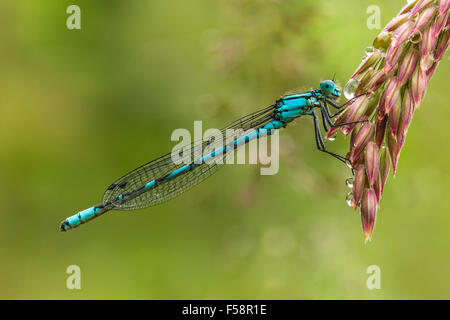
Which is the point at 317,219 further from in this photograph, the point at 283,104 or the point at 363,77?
the point at 363,77

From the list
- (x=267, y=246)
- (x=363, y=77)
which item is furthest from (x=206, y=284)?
(x=363, y=77)

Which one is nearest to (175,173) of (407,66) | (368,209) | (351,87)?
(351,87)

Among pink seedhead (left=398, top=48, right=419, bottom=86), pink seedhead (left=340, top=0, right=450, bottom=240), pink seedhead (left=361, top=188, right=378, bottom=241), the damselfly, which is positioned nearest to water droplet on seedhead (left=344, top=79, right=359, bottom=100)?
pink seedhead (left=340, top=0, right=450, bottom=240)

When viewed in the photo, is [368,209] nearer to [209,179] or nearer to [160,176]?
[160,176]

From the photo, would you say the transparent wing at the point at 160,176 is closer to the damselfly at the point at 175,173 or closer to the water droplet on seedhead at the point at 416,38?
the damselfly at the point at 175,173

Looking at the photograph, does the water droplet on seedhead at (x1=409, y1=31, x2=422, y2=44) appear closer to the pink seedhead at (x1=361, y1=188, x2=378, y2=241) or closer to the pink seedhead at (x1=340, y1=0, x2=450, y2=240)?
the pink seedhead at (x1=340, y1=0, x2=450, y2=240)
